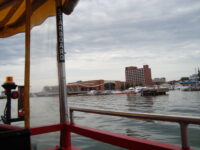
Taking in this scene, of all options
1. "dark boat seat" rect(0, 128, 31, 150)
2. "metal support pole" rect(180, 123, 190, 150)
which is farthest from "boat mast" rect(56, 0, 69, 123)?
"metal support pole" rect(180, 123, 190, 150)

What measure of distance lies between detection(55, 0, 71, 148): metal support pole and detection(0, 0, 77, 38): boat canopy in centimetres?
11

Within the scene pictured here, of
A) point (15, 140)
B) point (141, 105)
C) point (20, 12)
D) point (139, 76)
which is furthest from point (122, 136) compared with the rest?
point (139, 76)

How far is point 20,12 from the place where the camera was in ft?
9.17

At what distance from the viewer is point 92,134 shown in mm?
2170

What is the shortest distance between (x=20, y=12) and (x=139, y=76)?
119539 millimetres

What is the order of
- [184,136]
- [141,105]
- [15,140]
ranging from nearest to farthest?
[15,140] < [184,136] < [141,105]

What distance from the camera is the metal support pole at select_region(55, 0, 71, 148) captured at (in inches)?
103

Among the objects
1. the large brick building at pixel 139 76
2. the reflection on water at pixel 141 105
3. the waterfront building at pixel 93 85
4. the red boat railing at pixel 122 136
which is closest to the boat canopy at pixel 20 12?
the red boat railing at pixel 122 136

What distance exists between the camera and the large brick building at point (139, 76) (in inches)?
4658

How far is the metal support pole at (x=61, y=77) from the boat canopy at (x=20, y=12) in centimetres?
11

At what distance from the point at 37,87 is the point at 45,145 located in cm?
81

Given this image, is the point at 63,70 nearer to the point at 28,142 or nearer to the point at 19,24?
the point at 19,24

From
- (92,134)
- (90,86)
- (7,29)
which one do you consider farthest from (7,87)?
(90,86)

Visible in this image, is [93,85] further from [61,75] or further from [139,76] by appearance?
[61,75]
